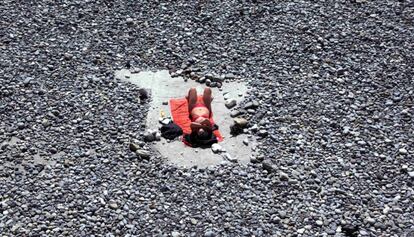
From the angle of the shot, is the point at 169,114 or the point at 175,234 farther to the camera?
the point at 169,114

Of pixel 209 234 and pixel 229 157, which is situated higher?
pixel 229 157

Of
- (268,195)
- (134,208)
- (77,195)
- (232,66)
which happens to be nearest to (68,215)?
(77,195)

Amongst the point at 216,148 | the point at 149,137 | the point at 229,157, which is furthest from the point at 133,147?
the point at 229,157

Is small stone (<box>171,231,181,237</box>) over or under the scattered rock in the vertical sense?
under

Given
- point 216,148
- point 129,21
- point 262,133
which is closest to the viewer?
point 216,148

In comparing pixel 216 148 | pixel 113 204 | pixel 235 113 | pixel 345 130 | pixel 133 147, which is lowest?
pixel 113 204

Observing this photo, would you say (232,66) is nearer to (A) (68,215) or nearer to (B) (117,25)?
(B) (117,25)

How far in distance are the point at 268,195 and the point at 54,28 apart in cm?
529

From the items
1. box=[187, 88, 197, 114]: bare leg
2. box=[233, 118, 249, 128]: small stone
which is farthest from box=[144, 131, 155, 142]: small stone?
box=[233, 118, 249, 128]: small stone

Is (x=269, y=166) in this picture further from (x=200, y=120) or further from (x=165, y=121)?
(x=165, y=121)

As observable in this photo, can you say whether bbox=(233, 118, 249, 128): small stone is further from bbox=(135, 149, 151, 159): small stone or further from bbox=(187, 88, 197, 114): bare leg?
bbox=(135, 149, 151, 159): small stone

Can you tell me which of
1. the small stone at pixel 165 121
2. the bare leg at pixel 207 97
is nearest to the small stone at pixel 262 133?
the bare leg at pixel 207 97

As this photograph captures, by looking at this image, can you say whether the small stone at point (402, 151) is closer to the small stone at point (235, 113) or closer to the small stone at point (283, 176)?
the small stone at point (283, 176)

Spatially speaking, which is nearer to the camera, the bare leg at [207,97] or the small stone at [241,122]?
the small stone at [241,122]
